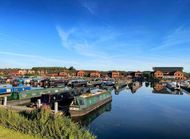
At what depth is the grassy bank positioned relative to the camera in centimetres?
1206

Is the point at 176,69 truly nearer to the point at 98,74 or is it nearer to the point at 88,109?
the point at 98,74

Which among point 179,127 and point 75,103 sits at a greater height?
point 75,103

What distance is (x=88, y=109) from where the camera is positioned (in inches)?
1223

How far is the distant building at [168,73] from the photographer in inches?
5438

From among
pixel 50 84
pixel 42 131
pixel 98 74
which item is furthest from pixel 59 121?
pixel 98 74

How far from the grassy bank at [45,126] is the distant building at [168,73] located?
134 metres

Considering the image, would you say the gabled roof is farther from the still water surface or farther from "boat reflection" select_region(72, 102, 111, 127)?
"boat reflection" select_region(72, 102, 111, 127)

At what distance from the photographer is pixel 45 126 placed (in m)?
12.8

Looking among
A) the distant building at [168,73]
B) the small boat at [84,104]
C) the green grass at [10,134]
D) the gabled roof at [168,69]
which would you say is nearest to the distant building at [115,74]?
the distant building at [168,73]

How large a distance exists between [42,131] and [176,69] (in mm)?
148740

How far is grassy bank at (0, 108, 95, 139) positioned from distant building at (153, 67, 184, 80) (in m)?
134

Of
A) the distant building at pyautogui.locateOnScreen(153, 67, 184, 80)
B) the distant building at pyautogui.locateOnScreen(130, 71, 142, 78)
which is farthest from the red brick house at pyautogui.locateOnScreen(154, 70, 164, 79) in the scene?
the distant building at pyautogui.locateOnScreen(130, 71, 142, 78)

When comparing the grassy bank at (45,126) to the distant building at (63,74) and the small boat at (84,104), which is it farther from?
the distant building at (63,74)

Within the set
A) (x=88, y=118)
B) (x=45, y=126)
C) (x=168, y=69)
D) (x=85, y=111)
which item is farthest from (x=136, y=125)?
(x=168, y=69)
